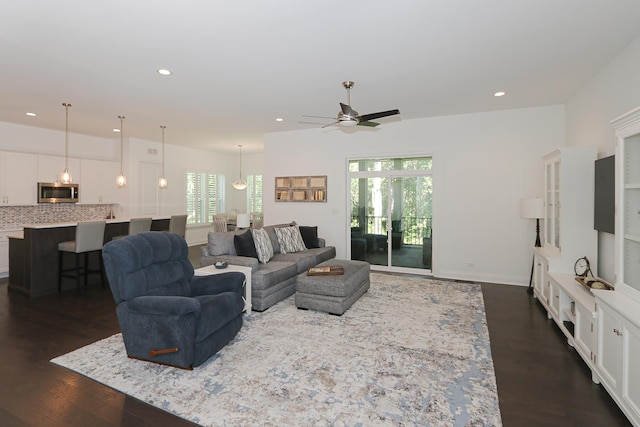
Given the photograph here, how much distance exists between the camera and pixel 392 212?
6.36 m

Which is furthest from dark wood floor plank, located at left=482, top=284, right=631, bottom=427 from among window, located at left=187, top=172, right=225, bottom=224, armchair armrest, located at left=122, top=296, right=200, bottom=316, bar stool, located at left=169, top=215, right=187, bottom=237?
window, located at left=187, top=172, right=225, bottom=224

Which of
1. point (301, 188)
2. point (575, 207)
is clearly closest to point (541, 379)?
point (575, 207)

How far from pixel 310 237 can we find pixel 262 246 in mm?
1628

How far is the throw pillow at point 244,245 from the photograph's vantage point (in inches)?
184

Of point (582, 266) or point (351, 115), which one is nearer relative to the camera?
point (582, 266)

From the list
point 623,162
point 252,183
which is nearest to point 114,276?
point 623,162

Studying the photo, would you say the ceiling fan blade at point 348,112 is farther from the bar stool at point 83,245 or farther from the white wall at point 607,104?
the bar stool at point 83,245

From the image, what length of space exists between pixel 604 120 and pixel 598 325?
2559 mm

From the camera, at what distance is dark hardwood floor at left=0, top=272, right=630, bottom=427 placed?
215 cm

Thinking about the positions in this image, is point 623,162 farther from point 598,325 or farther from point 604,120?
point 604,120

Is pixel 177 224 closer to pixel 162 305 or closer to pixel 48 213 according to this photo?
Result: pixel 48 213

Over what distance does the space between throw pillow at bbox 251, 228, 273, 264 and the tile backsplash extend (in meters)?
5.01

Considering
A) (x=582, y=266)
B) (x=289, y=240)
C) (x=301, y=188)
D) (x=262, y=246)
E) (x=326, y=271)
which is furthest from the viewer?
(x=301, y=188)

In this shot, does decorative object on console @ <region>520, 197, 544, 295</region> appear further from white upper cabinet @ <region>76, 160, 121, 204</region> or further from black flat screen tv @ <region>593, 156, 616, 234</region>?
white upper cabinet @ <region>76, 160, 121, 204</region>
